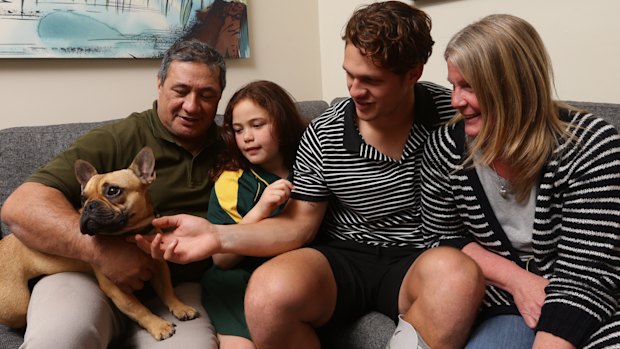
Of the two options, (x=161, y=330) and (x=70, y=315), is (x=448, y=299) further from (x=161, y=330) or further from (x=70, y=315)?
(x=70, y=315)

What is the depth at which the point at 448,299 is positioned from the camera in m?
1.15

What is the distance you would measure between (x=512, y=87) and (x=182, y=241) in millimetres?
891

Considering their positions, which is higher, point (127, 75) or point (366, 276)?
point (127, 75)

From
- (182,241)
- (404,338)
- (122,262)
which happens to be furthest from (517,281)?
(122,262)

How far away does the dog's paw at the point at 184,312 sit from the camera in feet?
4.85

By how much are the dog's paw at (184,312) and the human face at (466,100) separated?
35.6 inches

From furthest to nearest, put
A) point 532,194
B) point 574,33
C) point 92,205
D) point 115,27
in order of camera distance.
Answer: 1. point 115,27
2. point 574,33
3. point 92,205
4. point 532,194

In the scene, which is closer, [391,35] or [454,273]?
[454,273]

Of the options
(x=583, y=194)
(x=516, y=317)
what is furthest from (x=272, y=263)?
(x=583, y=194)

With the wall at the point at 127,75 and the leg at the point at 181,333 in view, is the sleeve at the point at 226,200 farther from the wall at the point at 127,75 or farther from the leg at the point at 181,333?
the wall at the point at 127,75

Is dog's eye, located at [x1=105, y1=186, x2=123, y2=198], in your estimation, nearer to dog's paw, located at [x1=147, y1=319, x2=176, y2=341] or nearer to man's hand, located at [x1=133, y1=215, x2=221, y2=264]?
man's hand, located at [x1=133, y1=215, x2=221, y2=264]

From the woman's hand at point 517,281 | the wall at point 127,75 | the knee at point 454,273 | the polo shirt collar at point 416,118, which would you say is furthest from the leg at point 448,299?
the wall at point 127,75

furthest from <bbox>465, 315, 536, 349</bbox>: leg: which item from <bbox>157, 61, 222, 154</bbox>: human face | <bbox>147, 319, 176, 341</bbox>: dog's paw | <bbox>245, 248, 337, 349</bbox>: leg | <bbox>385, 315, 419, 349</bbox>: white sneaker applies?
<bbox>157, 61, 222, 154</bbox>: human face

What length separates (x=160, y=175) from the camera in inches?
65.1
